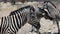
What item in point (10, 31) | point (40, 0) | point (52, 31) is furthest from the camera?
point (40, 0)

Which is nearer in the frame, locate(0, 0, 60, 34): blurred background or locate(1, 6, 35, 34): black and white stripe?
locate(1, 6, 35, 34): black and white stripe

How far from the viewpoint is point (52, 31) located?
4.84 m

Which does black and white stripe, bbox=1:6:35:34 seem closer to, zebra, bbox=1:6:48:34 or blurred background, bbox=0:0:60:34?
zebra, bbox=1:6:48:34

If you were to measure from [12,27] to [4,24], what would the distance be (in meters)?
0.15

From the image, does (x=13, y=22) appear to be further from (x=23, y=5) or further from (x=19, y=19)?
(x=23, y=5)

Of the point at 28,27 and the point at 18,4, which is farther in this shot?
the point at 18,4

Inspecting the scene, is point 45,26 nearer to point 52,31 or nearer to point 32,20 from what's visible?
point 52,31

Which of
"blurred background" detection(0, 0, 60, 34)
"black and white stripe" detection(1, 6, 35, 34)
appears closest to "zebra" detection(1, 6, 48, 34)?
"black and white stripe" detection(1, 6, 35, 34)

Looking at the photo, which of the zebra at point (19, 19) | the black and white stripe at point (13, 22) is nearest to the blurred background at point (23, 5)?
→ the zebra at point (19, 19)

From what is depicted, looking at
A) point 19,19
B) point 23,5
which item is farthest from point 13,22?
point 23,5

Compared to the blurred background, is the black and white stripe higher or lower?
higher

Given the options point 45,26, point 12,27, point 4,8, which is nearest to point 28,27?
point 45,26

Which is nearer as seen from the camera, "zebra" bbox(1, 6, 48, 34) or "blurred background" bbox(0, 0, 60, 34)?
"zebra" bbox(1, 6, 48, 34)

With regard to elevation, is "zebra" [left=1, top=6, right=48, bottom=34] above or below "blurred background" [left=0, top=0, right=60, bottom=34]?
above
